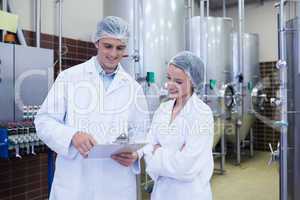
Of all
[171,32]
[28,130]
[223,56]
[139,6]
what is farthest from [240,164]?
[28,130]

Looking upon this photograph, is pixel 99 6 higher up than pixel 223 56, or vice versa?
pixel 99 6

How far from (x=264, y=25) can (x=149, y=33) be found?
131 inches

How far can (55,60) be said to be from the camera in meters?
3.10

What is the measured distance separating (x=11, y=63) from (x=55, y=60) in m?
0.72

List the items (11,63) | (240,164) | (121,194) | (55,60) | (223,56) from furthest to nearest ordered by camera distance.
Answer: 1. (240,164)
2. (223,56)
3. (55,60)
4. (11,63)
5. (121,194)

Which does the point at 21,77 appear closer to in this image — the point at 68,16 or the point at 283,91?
the point at 68,16

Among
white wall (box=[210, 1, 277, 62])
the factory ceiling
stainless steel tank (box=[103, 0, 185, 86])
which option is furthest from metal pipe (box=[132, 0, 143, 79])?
white wall (box=[210, 1, 277, 62])

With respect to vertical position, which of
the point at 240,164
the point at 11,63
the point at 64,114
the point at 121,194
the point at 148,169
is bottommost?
the point at 240,164

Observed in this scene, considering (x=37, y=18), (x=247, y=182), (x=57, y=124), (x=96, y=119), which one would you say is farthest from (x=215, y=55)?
(x=57, y=124)

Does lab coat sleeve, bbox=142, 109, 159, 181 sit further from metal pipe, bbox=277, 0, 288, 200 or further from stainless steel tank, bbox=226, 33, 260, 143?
stainless steel tank, bbox=226, 33, 260, 143

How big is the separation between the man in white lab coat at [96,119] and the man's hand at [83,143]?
0.06 metres

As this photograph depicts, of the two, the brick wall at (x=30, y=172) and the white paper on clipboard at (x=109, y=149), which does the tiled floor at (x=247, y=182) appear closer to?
the brick wall at (x=30, y=172)

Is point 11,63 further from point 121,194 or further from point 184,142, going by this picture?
point 184,142

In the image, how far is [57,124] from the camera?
134 cm
